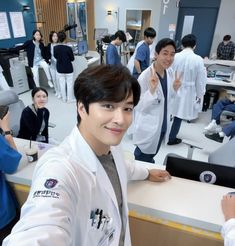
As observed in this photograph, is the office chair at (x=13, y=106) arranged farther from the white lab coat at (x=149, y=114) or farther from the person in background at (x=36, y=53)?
the person in background at (x=36, y=53)

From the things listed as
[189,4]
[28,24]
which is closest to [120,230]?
[28,24]

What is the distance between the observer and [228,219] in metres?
0.84

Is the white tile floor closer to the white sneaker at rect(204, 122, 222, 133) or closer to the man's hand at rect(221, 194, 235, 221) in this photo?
the white sneaker at rect(204, 122, 222, 133)

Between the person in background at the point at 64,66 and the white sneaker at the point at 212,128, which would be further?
the person in background at the point at 64,66

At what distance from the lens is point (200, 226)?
910mm

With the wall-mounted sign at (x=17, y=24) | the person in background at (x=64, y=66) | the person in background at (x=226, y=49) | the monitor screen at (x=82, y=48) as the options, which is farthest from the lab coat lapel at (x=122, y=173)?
the person in background at (x=226, y=49)

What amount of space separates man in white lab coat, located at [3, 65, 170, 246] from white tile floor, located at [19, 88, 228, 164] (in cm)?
205

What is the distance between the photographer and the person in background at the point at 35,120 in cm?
209

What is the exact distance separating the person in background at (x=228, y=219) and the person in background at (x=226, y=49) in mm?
5847

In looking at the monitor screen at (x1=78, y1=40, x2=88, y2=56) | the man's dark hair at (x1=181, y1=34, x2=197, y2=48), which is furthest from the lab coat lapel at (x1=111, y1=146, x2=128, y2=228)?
the monitor screen at (x1=78, y1=40, x2=88, y2=56)

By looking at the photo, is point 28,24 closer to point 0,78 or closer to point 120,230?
point 0,78

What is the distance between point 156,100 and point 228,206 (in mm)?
1164

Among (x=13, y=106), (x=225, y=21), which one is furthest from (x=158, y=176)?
(x=225, y=21)

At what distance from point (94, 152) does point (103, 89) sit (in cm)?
23
